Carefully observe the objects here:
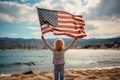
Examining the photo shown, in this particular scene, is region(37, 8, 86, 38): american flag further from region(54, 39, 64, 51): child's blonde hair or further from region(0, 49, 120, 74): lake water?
region(0, 49, 120, 74): lake water

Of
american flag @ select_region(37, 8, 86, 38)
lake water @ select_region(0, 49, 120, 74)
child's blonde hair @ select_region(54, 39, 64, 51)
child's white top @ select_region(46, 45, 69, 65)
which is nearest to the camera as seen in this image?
american flag @ select_region(37, 8, 86, 38)

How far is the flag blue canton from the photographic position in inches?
220

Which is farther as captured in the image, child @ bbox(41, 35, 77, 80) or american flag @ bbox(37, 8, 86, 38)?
child @ bbox(41, 35, 77, 80)

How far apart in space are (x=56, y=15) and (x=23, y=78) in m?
4.75

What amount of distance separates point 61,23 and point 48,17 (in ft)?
1.40

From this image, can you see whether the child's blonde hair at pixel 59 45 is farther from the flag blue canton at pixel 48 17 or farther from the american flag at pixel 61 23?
the flag blue canton at pixel 48 17

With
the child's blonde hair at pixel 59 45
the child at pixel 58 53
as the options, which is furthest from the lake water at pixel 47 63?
the child's blonde hair at pixel 59 45

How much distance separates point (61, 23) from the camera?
5.87 m

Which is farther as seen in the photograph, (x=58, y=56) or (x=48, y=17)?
(x=58, y=56)

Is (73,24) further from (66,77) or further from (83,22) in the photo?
(66,77)

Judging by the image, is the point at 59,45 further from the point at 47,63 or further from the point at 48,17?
the point at 47,63

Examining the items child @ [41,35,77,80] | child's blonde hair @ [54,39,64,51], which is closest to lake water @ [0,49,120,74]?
child @ [41,35,77,80]

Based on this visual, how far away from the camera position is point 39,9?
18.3ft

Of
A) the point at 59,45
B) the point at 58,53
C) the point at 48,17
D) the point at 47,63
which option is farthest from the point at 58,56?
the point at 47,63
